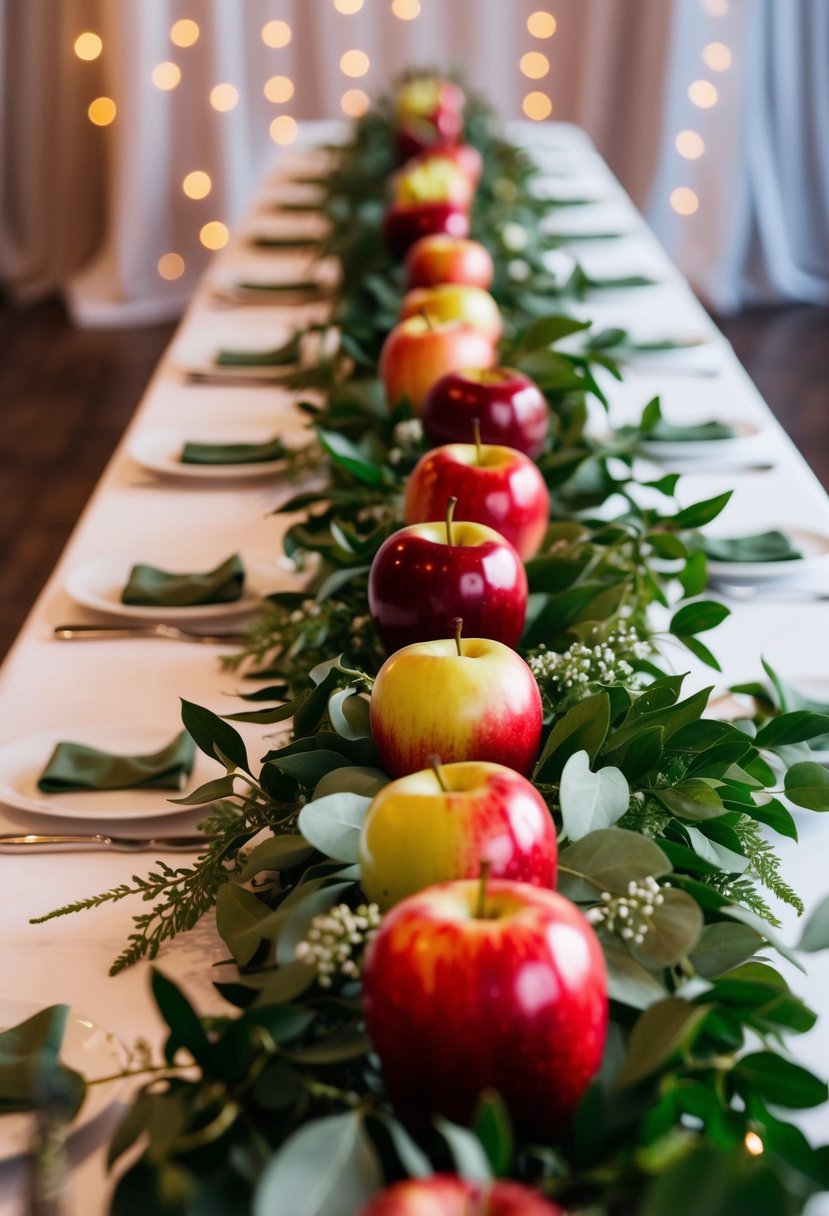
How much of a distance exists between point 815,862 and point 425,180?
1.80 m

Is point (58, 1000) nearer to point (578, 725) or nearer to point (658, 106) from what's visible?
point (578, 725)

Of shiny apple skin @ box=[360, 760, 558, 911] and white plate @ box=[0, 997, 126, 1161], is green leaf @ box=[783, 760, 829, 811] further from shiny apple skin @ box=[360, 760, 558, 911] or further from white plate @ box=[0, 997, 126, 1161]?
white plate @ box=[0, 997, 126, 1161]

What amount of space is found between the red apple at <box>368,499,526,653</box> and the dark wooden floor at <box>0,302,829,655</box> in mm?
2148

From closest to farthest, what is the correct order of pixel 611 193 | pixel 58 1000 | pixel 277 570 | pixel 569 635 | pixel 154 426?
1. pixel 58 1000
2. pixel 569 635
3. pixel 277 570
4. pixel 154 426
5. pixel 611 193

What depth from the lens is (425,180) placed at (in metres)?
2.48

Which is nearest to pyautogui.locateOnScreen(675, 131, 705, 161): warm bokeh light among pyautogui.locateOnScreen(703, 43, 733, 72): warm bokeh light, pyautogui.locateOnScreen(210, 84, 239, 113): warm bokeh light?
pyautogui.locateOnScreen(703, 43, 733, 72): warm bokeh light

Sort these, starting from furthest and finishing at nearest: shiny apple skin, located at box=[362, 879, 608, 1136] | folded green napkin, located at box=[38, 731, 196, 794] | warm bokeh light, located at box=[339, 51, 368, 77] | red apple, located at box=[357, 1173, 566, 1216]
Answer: warm bokeh light, located at box=[339, 51, 368, 77] → folded green napkin, located at box=[38, 731, 196, 794] → shiny apple skin, located at box=[362, 879, 608, 1136] → red apple, located at box=[357, 1173, 566, 1216]

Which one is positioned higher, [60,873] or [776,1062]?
[776,1062]

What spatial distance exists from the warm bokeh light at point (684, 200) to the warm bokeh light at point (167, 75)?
1.99 m

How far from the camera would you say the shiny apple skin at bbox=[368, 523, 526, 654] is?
40.1 inches

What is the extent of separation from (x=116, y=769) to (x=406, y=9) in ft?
16.5

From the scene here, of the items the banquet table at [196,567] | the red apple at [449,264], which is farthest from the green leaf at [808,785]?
the red apple at [449,264]

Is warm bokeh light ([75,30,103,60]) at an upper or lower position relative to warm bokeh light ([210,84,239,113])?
upper

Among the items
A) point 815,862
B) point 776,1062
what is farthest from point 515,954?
point 815,862
